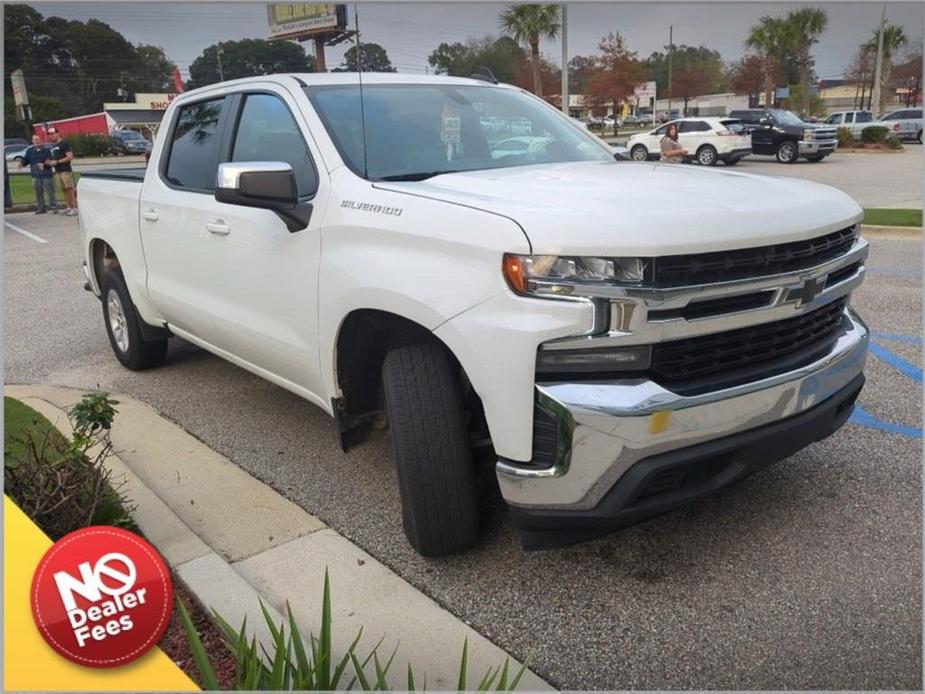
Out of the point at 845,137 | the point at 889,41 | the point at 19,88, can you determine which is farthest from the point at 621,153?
the point at 845,137

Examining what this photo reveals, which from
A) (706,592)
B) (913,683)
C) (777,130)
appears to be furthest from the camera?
(777,130)

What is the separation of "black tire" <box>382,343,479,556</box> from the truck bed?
2.99m

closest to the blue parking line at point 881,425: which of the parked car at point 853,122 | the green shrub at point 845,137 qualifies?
the parked car at point 853,122

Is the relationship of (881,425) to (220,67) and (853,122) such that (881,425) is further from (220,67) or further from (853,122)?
(853,122)

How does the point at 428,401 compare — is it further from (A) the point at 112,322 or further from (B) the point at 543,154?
(A) the point at 112,322

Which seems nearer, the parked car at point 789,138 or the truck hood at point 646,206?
the truck hood at point 646,206

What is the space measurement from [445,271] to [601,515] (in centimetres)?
93

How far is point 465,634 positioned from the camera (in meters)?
2.67

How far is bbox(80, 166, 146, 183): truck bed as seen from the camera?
509 centimetres

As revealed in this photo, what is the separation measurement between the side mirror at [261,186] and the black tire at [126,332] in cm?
248

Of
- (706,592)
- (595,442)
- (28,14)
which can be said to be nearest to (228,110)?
(28,14)

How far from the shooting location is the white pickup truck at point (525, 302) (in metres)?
2.40

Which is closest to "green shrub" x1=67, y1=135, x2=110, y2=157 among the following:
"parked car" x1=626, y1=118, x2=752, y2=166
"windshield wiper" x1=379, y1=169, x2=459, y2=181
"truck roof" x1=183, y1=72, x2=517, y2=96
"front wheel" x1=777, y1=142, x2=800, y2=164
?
"truck roof" x1=183, y1=72, x2=517, y2=96

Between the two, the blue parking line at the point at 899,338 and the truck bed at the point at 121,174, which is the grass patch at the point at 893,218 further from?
the truck bed at the point at 121,174
